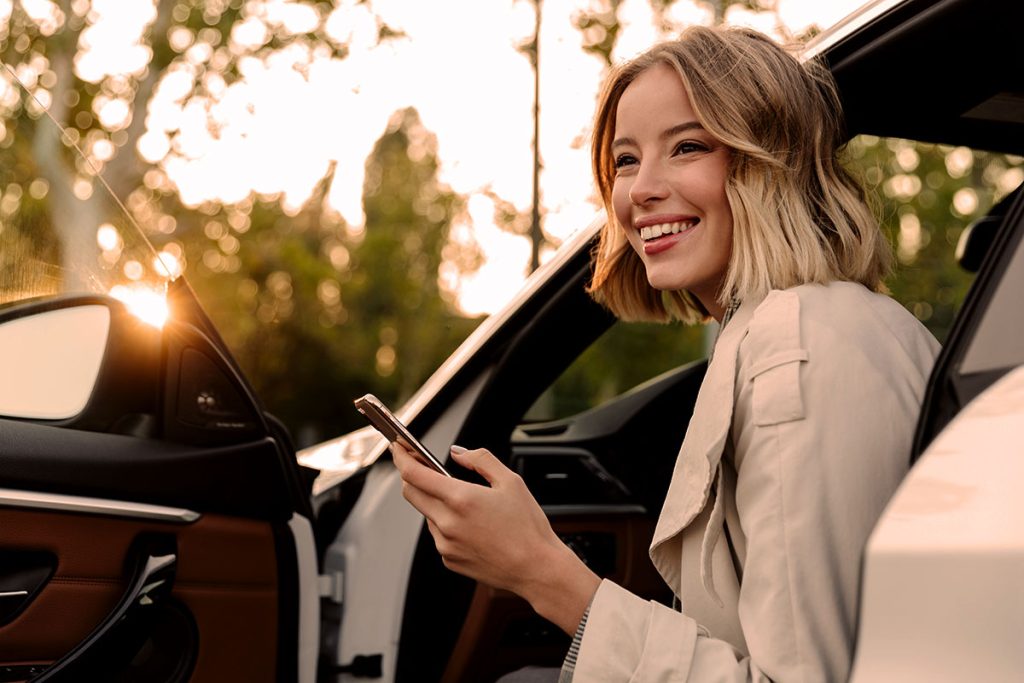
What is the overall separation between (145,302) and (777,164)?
1099 millimetres

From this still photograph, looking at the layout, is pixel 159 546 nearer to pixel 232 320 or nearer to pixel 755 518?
pixel 755 518

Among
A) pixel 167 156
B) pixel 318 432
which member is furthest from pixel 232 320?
pixel 167 156

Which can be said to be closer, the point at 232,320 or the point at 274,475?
the point at 274,475

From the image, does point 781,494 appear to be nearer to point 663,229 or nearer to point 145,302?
point 663,229

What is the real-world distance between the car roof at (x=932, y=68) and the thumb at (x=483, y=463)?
2.82 ft

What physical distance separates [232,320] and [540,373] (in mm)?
29101

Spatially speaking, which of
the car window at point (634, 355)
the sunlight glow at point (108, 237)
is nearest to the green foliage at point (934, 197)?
the car window at point (634, 355)

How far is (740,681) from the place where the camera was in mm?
1347

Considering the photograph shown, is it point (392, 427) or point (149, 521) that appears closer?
point (392, 427)

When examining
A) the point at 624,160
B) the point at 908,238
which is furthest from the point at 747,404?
the point at 908,238

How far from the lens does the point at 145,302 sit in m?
2.02

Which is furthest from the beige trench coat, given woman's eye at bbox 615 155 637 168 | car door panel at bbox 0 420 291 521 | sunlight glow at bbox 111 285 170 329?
sunlight glow at bbox 111 285 170 329

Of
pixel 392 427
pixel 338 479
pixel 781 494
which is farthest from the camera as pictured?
pixel 338 479

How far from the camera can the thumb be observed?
1.55 m
